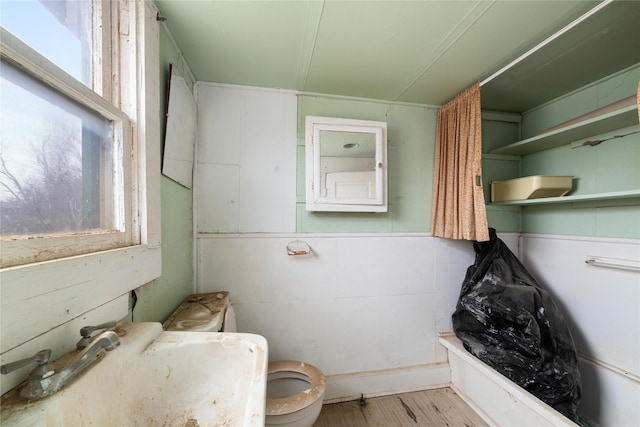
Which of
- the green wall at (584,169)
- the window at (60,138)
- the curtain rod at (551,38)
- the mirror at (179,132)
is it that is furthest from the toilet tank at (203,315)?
the green wall at (584,169)

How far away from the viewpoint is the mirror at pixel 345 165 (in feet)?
4.74

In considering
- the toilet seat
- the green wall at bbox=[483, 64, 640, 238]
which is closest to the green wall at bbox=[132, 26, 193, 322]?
the toilet seat

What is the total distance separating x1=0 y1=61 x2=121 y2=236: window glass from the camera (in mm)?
472

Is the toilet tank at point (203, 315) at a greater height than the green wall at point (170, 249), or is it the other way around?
the green wall at point (170, 249)

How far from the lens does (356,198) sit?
4.82 feet

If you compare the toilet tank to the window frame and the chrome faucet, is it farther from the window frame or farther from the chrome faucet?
the chrome faucet

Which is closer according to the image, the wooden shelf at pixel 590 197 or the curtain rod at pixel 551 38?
the curtain rod at pixel 551 38

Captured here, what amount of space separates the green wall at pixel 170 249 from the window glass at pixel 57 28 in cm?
31

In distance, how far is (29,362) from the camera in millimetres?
400

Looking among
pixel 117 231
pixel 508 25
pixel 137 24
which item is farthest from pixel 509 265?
pixel 137 24

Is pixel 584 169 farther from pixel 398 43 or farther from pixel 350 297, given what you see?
pixel 350 297

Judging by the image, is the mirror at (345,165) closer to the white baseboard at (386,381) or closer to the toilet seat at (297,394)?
the toilet seat at (297,394)

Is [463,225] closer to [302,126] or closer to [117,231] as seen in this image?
[302,126]

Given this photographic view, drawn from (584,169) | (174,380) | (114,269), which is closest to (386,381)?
(174,380)
